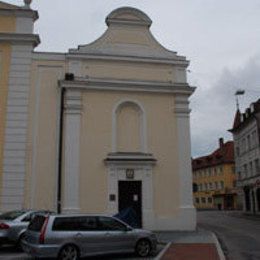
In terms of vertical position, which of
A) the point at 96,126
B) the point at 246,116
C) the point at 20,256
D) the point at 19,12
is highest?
the point at 246,116

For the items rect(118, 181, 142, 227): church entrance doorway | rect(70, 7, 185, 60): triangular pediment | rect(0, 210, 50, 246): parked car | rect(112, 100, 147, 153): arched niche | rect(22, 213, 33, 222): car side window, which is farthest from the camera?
rect(70, 7, 185, 60): triangular pediment

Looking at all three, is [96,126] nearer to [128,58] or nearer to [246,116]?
[128,58]

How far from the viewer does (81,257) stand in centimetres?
1378

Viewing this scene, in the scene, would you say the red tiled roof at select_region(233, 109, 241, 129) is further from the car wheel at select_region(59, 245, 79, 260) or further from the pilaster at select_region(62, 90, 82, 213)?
the car wheel at select_region(59, 245, 79, 260)

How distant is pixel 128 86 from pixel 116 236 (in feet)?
40.9

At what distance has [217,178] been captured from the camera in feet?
286

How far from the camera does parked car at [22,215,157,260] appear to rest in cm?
1321

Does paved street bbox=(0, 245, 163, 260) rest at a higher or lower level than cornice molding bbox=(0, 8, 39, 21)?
lower

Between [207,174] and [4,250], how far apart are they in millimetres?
77205

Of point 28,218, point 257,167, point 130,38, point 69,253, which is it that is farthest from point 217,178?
point 69,253

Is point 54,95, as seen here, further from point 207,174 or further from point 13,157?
point 207,174

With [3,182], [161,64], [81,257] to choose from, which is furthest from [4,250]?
[161,64]

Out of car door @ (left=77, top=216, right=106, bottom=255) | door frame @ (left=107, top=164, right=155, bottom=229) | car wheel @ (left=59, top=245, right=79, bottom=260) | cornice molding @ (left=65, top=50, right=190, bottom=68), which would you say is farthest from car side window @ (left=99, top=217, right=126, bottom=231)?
cornice molding @ (left=65, top=50, right=190, bottom=68)

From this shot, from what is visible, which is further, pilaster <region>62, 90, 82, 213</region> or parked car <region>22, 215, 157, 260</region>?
pilaster <region>62, 90, 82, 213</region>
